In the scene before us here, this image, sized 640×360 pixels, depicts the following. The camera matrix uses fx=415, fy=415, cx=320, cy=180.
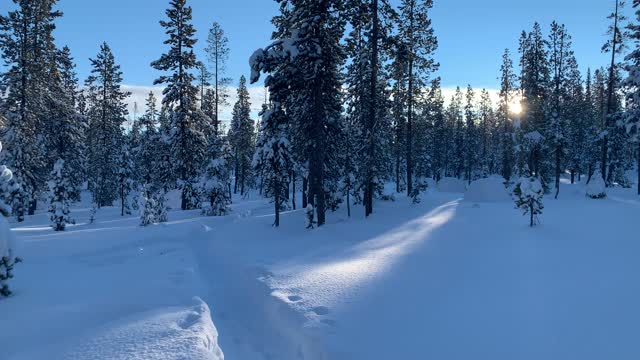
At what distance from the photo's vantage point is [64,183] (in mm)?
21688

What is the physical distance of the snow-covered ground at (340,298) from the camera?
6.20 m

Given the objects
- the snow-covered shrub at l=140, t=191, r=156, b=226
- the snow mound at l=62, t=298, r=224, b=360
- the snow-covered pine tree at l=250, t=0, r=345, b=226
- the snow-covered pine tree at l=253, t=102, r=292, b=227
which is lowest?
the snow mound at l=62, t=298, r=224, b=360

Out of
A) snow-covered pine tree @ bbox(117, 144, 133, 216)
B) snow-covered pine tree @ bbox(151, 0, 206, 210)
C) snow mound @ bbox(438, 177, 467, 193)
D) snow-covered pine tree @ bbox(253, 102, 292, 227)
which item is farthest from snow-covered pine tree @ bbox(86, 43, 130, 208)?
snow mound @ bbox(438, 177, 467, 193)

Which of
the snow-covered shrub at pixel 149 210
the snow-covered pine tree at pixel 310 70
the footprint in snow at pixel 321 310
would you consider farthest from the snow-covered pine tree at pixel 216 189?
the footprint in snow at pixel 321 310

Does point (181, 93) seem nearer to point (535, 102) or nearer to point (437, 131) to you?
point (535, 102)

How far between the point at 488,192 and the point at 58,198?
28048 millimetres

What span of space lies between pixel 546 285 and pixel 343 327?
501 cm

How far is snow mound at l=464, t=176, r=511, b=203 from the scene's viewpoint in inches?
1224

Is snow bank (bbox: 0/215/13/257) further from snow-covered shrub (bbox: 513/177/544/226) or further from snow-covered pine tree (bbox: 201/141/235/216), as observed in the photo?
snow-covered pine tree (bbox: 201/141/235/216)

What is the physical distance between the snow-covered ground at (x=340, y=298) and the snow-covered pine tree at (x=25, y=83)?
17339mm

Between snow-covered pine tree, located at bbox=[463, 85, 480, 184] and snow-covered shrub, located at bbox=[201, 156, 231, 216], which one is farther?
snow-covered pine tree, located at bbox=[463, 85, 480, 184]

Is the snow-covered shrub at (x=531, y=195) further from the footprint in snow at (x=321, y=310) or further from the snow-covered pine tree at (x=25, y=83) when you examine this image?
the snow-covered pine tree at (x=25, y=83)

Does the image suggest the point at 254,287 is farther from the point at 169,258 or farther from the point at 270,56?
the point at 270,56

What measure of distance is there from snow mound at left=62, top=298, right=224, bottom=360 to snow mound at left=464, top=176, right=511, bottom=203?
27.5m
